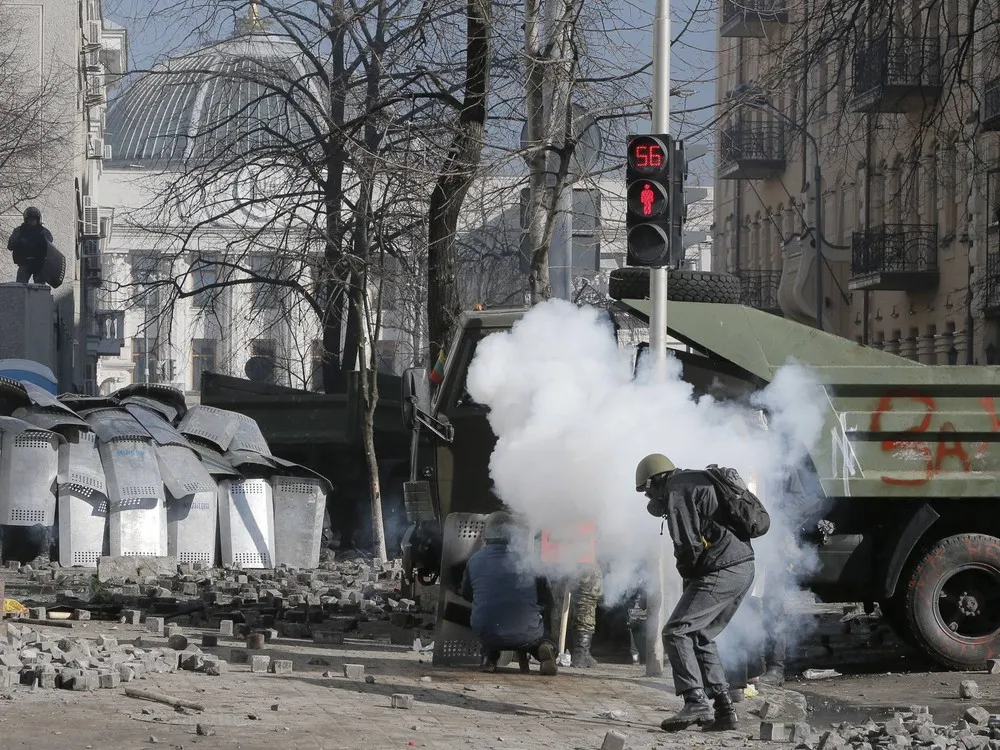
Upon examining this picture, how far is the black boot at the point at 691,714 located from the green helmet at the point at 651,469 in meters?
1.11

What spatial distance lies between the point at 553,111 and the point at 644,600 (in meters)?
6.04

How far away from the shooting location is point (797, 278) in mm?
43688

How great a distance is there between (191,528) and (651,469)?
11029 millimetres

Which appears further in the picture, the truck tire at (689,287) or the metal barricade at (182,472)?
the metal barricade at (182,472)

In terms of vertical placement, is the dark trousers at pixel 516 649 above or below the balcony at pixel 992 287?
below

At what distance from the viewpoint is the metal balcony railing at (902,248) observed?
3491cm

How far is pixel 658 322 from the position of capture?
34.8 feet

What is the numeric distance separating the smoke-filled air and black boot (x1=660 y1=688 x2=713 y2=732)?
214cm

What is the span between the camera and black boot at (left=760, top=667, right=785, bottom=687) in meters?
10.4

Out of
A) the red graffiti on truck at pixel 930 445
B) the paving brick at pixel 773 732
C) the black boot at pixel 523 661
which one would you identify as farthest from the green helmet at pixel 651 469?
the red graffiti on truck at pixel 930 445

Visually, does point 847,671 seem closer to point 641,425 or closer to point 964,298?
point 641,425

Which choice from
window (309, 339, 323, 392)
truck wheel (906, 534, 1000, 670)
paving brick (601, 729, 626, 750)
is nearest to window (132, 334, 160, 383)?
window (309, 339, 323, 392)

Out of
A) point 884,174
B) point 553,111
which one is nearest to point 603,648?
point 553,111

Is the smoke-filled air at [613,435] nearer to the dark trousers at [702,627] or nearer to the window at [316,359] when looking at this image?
the dark trousers at [702,627]
